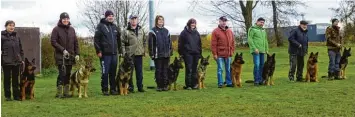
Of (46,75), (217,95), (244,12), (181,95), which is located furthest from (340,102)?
(244,12)

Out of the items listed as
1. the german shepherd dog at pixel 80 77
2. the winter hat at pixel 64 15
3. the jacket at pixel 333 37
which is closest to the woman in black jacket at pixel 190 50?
the german shepherd dog at pixel 80 77

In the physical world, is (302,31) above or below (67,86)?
above

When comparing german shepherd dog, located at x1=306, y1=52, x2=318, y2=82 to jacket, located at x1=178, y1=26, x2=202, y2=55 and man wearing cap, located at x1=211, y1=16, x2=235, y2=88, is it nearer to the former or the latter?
man wearing cap, located at x1=211, y1=16, x2=235, y2=88

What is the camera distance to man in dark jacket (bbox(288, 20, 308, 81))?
511 inches

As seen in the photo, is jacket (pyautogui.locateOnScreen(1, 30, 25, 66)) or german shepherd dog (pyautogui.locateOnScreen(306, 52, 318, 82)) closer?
jacket (pyautogui.locateOnScreen(1, 30, 25, 66))

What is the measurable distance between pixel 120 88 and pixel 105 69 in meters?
0.54

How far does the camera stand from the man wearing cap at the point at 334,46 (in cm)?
1354

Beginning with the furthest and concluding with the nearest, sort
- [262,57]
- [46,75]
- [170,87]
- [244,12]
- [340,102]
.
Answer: [244,12]
[46,75]
[262,57]
[170,87]
[340,102]

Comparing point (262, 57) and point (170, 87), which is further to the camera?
point (262, 57)

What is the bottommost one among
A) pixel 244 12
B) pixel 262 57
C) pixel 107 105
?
pixel 107 105

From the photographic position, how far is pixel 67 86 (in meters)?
10.0

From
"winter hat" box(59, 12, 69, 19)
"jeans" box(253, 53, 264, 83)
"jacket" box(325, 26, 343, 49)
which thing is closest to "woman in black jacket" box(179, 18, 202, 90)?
"jeans" box(253, 53, 264, 83)

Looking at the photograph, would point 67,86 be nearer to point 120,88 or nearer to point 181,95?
point 120,88

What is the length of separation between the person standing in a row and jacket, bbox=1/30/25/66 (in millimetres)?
2862
